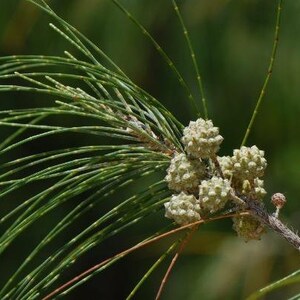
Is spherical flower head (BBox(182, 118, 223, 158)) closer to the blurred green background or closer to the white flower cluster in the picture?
the white flower cluster

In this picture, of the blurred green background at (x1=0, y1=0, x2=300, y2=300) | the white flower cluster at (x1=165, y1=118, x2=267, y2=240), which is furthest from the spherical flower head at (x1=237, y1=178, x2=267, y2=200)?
the blurred green background at (x1=0, y1=0, x2=300, y2=300)

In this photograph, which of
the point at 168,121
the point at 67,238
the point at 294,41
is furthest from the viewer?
the point at 67,238

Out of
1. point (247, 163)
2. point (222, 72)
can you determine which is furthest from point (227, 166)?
point (222, 72)

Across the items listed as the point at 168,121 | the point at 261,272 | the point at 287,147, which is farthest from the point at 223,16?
the point at 168,121

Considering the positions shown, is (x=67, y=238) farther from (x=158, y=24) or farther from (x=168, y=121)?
(x=168, y=121)

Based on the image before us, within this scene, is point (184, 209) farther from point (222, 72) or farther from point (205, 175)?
point (222, 72)

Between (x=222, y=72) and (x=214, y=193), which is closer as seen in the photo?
(x=214, y=193)

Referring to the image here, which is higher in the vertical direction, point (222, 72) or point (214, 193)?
point (222, 72)
